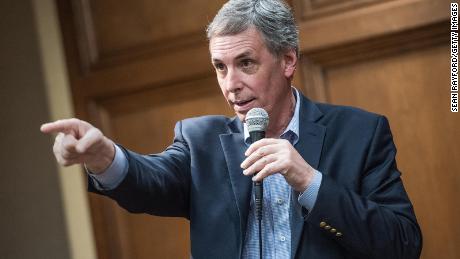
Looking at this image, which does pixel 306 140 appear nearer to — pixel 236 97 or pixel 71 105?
pixel 236 97

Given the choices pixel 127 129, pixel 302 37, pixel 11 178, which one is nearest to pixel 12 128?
pixel 11 178

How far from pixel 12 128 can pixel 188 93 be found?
3.43ft

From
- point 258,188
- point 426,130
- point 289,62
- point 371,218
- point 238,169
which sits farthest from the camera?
point 426,130

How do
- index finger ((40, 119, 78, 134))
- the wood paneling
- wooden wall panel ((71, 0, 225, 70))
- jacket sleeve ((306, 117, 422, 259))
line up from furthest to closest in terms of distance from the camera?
wooden wall panel ((71, 0, 225, 70))
the wood paneling
jacket sleeve ((306, 117, 422, 259))
index finger ((40, 119, 78, 134))

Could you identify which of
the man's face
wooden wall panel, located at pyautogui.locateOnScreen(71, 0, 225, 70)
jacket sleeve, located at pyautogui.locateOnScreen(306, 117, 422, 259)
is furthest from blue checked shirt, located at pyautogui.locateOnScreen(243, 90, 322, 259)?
wooden wall panel, located at pyautogui.locateOnScreen(71, 0, 225, 70)

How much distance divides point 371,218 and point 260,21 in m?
0.66

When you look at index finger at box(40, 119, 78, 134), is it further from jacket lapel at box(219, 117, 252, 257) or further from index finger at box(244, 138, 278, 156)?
jacket lapel at box(219, 117, 252, 257)

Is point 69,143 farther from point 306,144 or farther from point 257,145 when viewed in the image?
point 306,144

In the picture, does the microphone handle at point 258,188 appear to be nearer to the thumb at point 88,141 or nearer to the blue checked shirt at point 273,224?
the blue checked shirt at point 273,224

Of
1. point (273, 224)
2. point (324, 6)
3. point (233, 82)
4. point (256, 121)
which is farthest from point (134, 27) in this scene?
point (256, 121)

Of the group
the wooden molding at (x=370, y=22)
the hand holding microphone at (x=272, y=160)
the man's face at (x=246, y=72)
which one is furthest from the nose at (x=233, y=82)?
the wooden molding at (x=370, y=22)

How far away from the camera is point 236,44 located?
90.7 inches

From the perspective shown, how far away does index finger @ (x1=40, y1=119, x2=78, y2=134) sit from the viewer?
1827 millimetres

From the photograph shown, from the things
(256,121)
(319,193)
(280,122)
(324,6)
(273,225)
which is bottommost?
(273,225)
